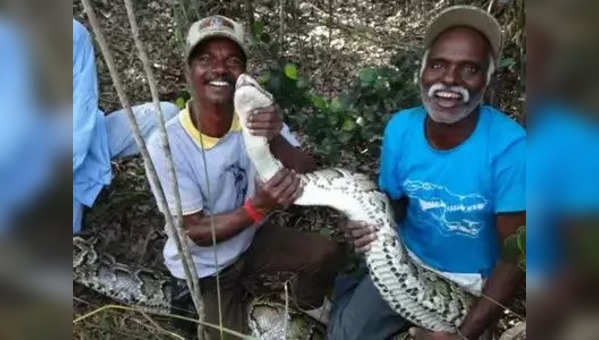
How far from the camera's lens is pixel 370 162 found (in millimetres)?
3646

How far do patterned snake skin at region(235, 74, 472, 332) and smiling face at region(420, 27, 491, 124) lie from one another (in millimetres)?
390

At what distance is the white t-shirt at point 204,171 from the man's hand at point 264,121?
189mm

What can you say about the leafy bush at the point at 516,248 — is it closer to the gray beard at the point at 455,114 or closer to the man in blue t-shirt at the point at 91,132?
the gray beard at the point at 455,114

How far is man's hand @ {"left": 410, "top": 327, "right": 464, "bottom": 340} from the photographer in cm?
262

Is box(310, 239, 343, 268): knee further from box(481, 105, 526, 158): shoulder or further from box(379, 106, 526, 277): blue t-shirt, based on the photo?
box(481, 105, 526, 158): shoulder

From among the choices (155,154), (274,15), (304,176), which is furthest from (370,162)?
(274,15)

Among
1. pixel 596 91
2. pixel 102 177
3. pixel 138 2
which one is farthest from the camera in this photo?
pixel 138 2

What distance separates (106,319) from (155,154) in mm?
744

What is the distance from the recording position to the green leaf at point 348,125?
11.4 feet

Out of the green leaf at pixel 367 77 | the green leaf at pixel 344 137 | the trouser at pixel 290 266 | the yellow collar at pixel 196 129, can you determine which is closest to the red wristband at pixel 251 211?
the yellow collar at pixel 196 129

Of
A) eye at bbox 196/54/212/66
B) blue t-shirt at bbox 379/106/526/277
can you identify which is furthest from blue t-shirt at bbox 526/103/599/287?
eye at bbox 196/54/212/66

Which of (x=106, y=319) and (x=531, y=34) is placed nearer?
(x=531, y=34)

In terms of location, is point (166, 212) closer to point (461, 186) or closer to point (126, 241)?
point (461, 186)

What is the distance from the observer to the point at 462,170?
2.50 metres
